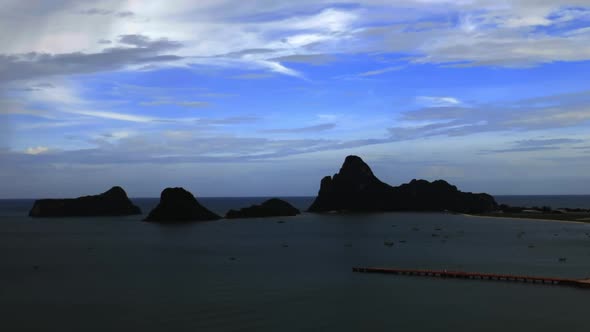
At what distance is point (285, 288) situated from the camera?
63.2 m

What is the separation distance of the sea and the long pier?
2.32 meters

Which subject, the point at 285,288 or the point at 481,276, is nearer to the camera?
the point at 285,288

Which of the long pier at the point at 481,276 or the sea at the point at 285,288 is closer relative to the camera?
the sea at the point at 285,288

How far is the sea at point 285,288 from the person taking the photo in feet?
158

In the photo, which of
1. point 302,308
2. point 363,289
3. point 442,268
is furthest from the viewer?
point 442,268

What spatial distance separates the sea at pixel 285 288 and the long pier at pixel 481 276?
2325 millimetres

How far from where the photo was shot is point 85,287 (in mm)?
A: 65875

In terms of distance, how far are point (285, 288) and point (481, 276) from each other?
23.1 metres

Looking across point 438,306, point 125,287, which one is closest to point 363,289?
point 438,306

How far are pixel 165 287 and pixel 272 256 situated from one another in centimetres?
3193

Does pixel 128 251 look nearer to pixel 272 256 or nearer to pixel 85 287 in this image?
pixel 272 256

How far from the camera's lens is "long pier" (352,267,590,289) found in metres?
63.0

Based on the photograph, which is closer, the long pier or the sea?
the sea

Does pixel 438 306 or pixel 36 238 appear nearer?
pixel 438 306
